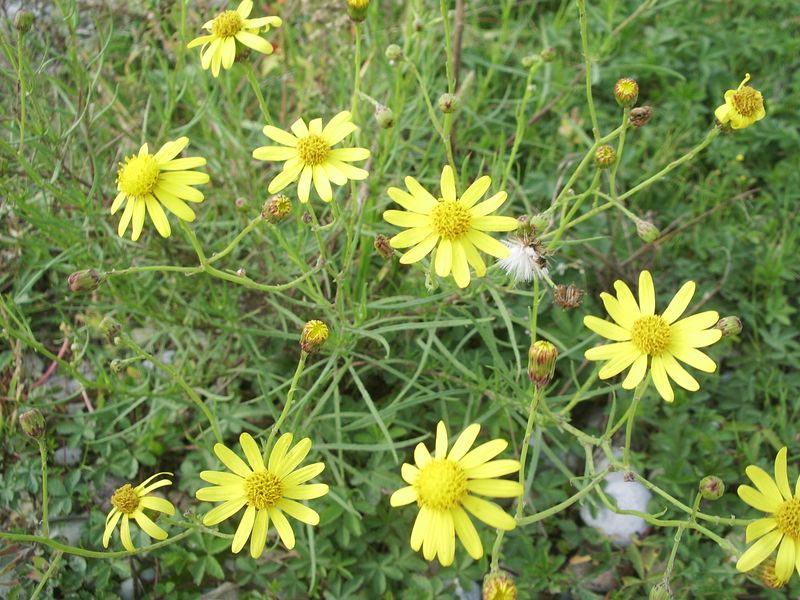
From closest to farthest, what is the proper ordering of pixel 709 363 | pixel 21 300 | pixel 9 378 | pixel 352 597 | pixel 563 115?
pixel 709 363 < pixel 352 597 < pixel 21 300 < pixel 9 378 < pixel 563 115

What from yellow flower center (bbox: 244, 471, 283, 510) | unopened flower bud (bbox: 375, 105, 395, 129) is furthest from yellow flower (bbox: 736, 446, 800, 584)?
unopened flower bud (bbox: 375, 105, 395, 129)

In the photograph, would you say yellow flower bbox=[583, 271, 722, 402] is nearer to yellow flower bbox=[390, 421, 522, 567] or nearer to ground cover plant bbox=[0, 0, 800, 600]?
ground cover plant bbox=[0, 0, 800, 600]

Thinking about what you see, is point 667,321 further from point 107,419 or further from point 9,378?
point 9,378

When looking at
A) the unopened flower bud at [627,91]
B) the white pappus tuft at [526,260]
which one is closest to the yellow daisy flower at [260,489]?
the white pappus tuft at [526,260]

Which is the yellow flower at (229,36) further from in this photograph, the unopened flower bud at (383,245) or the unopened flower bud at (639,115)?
the unopened flower bud at (639,115)

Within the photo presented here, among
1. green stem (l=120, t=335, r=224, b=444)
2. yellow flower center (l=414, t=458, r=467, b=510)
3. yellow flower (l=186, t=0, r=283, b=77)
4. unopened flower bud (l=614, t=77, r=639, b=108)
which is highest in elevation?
yellow flower (l=186, t=0, r=283, b=77)

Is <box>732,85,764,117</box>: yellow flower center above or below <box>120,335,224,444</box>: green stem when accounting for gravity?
above

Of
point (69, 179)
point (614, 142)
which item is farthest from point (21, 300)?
point (614, 142)
